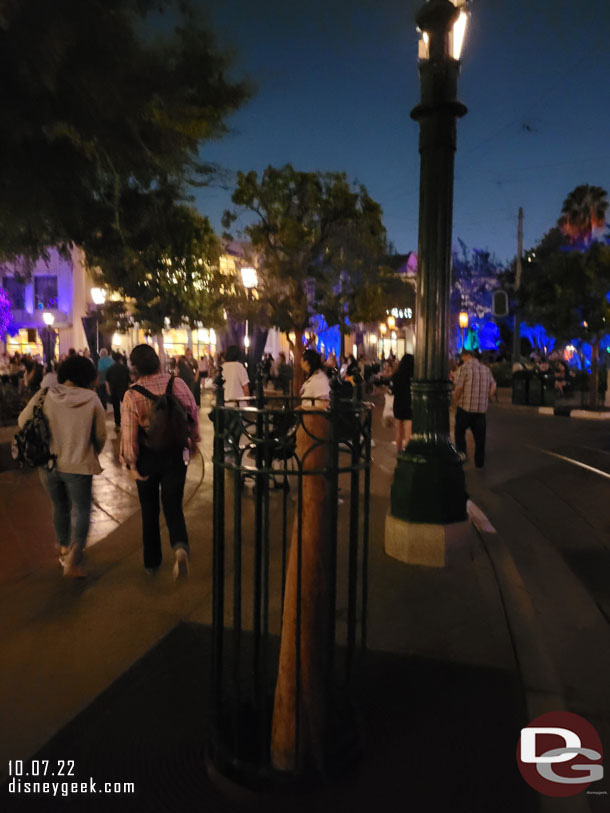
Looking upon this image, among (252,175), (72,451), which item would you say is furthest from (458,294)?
(72,451)

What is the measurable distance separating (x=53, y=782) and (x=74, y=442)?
2.73m

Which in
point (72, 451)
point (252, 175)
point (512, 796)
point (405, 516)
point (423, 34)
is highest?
point (252, 175)

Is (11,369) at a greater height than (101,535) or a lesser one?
greater

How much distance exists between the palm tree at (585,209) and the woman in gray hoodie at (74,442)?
135 ft

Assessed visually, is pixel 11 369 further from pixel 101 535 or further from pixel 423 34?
pixel 423 34

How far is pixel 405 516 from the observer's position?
538 cm

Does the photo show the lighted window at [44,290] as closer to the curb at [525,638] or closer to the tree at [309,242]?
the tree at [309,242]

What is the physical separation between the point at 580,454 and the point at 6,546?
9776 millimetres

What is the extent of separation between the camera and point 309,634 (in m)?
2.72

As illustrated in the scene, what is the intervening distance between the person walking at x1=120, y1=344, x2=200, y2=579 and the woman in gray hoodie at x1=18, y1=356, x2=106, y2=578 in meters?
0.28

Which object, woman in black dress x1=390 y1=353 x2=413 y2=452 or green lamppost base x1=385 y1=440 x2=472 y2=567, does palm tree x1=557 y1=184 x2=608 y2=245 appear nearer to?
woman in black dress x1=390 y1=353 x2=413 y2=452

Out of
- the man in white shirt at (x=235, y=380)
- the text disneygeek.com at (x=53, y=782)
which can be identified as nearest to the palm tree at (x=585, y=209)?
the man in white shirt at (x=235, y=380)

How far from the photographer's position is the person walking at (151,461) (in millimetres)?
4887

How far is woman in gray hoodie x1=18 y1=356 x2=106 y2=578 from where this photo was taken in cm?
495
